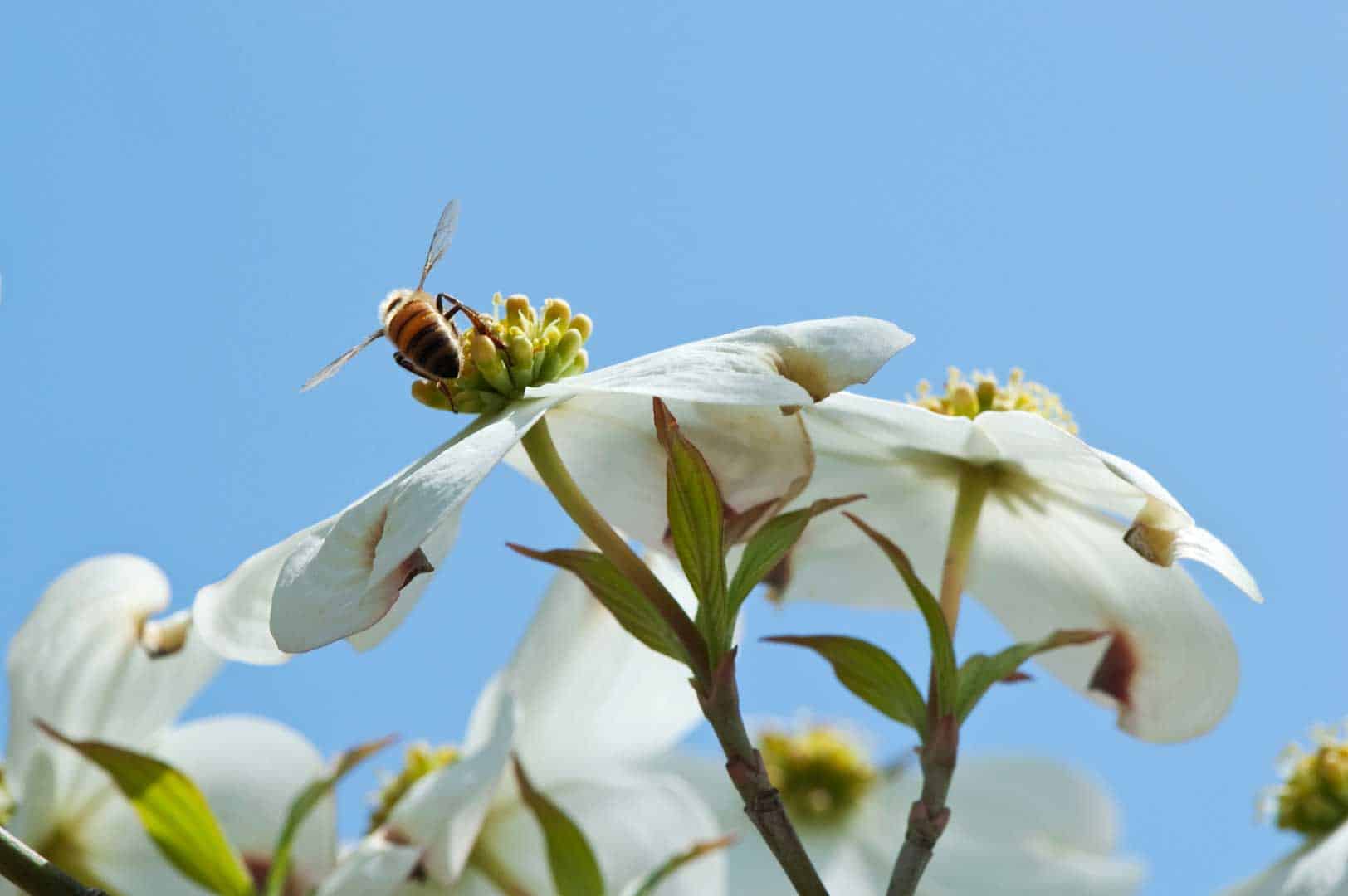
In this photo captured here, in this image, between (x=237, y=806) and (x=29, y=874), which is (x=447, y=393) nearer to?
(x=29, y=874)

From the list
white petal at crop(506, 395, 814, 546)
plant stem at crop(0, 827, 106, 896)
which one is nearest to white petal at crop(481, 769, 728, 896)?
white petal at crop(506, 395, 814, 546)

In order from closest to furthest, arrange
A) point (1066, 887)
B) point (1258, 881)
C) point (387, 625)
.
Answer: point (387, 625) < point (1258, 881) < point (1066, 887)

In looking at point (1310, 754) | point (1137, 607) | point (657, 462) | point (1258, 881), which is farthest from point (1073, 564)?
point (1310, 754)

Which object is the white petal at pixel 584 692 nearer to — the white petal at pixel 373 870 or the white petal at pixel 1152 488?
the white petal at pixel 373 870

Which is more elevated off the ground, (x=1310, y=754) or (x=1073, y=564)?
(x=1073, y=564)

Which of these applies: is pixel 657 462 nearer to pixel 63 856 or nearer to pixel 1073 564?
pixel 1073 564

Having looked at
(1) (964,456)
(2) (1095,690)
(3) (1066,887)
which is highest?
(1) (964,456)

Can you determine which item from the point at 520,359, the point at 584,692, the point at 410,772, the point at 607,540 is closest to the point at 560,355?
the point at 520,359
